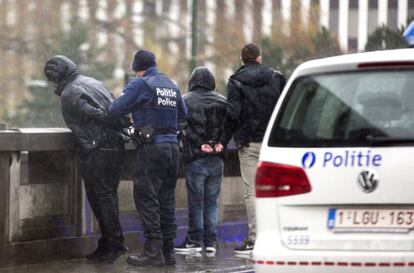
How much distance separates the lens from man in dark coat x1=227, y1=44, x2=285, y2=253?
37.1 feet

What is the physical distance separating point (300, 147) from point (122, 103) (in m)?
3.44

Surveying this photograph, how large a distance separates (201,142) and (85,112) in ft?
4.45

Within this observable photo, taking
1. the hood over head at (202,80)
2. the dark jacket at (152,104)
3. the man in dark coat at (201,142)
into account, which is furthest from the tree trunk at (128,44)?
the dark jacket at (152,104)

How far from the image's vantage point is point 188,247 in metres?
11.9

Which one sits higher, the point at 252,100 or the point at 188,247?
the point at 252,100

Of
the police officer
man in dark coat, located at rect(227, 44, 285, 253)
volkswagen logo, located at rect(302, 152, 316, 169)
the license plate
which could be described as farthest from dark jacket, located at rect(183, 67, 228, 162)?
the license plate

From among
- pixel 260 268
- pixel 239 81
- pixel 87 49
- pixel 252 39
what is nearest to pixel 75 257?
pixel 239 81

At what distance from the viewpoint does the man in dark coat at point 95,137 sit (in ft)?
35.3

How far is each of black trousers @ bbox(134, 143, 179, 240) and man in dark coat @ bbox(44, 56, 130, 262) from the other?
1.20ft

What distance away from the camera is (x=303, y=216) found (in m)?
7.23

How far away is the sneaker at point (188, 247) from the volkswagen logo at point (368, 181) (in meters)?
4.94

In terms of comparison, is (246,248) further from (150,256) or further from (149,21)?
(149,21)

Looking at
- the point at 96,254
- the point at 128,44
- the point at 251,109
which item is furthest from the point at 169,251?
the point at 128,44

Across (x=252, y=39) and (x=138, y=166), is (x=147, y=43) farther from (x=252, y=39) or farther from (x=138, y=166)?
(x=138, y=166)
